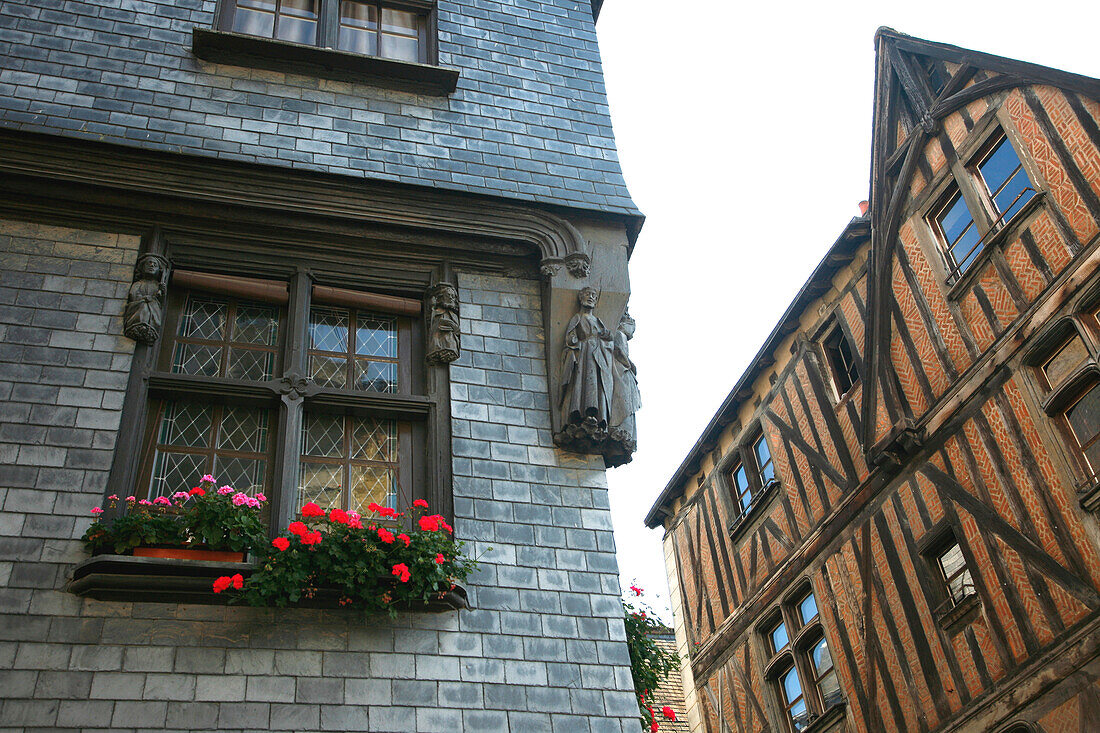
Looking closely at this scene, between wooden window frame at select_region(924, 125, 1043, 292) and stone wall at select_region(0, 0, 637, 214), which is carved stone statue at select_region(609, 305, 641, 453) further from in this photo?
wooden window frame at select_region(924, 125, 1043, 292)

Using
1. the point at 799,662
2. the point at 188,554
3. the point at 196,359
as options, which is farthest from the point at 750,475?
the point at 188,554

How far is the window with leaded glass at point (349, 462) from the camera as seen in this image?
22.6 feet

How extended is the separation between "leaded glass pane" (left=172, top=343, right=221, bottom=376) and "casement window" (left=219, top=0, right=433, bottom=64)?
331 cm

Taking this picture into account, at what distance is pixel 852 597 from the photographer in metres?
12.8

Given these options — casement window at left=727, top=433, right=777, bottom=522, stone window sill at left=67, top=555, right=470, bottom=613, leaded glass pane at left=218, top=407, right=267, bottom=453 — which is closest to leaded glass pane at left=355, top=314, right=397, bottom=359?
leaded glass pane at left=218, top=407, right=267, bottom=453

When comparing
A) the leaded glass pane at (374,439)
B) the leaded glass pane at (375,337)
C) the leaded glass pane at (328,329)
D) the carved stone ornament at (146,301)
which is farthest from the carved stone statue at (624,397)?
the carved stone ornament at (146,301)

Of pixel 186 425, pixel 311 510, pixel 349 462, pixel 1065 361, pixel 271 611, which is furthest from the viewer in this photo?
pixel 1065 361

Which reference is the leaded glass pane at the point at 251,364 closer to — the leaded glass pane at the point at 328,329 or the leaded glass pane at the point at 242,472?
the leaded glass pane at the point at 328,329

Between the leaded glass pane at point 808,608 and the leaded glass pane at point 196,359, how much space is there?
29.9ft

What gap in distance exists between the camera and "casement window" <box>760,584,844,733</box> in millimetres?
13336

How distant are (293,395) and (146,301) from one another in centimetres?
118

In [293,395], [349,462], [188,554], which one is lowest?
[188,554]

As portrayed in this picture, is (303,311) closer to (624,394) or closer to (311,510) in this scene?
(311,510)

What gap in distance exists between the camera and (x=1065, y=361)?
1006cm
